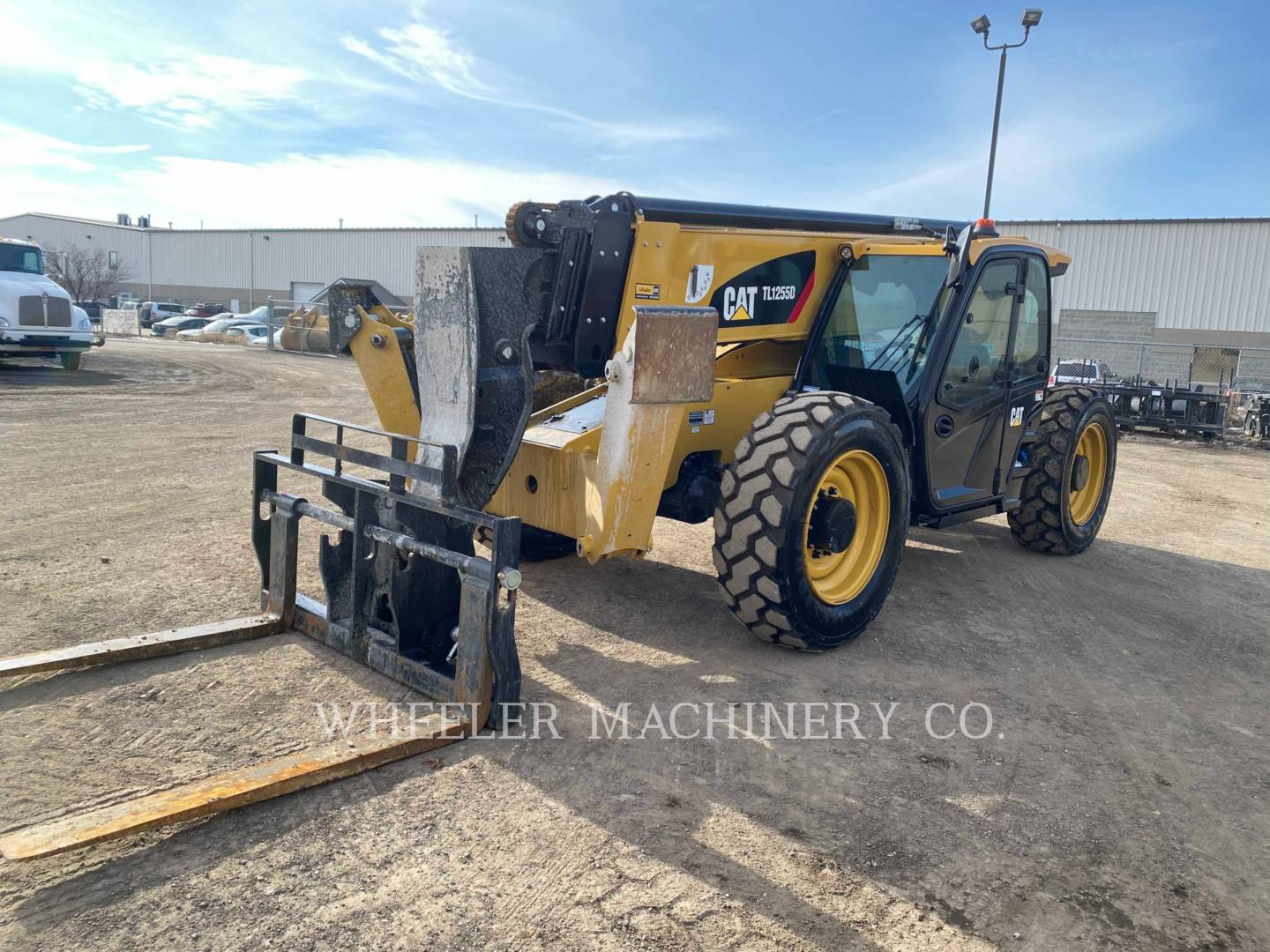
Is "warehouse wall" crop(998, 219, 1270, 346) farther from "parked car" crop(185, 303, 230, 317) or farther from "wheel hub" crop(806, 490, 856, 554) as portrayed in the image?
"parked car" crop(185, 303, 230, 317)

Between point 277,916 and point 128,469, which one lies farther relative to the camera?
point 128,469

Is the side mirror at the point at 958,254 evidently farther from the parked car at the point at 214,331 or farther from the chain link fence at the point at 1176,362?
the parked car at the point at 214,331

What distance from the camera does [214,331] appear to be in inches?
1296

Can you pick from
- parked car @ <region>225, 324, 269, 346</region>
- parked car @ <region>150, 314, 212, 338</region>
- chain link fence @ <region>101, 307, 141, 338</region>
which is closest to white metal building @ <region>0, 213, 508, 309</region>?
parked car @ <region>150, 314, 212, 338</region>

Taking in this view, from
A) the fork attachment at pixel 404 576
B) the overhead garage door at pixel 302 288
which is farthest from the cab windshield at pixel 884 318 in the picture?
the overhead garage door at pixel 302 288

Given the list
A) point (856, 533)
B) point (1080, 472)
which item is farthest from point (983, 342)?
point (1080, 472)

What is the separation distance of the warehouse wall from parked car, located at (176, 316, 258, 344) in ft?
88.8

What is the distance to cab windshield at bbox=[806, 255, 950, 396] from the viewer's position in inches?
229

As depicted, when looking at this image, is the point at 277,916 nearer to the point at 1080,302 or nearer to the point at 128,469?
the point at 128,469

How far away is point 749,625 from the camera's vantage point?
191 inches

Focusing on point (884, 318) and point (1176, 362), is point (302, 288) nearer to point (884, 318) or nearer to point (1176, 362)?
point (1176, 362)

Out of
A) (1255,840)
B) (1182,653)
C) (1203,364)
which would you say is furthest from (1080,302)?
(1255,840)

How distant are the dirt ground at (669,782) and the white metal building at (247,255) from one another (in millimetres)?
40547

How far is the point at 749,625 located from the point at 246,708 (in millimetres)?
2377
